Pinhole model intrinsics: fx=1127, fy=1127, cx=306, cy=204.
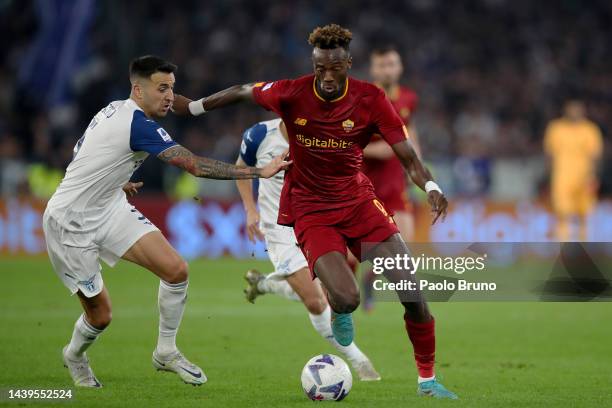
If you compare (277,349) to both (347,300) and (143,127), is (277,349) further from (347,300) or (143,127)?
(143,127)

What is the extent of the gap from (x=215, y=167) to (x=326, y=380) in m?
1.60

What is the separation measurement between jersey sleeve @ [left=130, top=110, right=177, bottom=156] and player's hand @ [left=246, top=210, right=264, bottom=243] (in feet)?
6.01

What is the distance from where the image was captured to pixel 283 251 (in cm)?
930

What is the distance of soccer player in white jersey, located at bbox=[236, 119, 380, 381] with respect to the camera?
29.0 feet

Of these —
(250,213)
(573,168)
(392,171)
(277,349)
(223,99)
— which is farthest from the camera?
(573,168)

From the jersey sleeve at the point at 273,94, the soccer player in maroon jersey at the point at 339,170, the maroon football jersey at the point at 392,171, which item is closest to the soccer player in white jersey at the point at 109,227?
the soccer player in maroon jersey at the point at 339,170

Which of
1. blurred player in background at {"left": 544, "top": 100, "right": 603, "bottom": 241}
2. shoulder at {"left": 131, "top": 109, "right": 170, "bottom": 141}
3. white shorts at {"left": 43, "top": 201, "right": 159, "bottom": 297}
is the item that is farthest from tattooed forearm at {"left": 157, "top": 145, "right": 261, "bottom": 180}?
blurred player in background at {"left": 544, "top": 100, "right": 603, "bottom": 241}

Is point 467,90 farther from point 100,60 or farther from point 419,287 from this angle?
point 419,287

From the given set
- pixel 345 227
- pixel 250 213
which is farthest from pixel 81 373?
pixel 345 227

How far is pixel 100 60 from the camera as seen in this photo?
24.3 m

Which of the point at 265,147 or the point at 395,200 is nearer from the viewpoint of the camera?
the point at 265,147

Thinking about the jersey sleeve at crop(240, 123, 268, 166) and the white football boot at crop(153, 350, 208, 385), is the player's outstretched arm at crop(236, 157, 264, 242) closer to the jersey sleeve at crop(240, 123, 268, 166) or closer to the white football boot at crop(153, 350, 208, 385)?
the jersey sleeve at crop(240, 123, 268, 166)

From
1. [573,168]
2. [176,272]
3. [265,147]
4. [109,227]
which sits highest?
[573,168]

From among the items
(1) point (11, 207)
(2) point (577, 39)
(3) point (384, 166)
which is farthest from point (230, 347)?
(2) point (577, 39)
